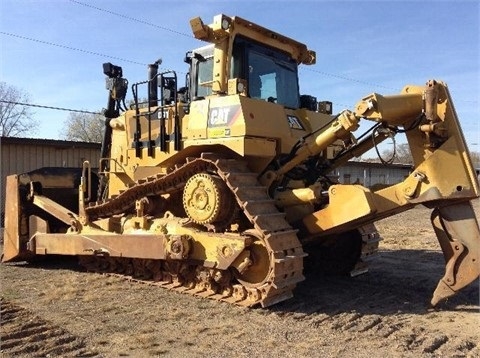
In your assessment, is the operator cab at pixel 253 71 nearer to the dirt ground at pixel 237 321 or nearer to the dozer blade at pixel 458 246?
the dirt ground at pixel 237 321

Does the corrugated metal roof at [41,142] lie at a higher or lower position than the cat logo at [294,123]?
higher

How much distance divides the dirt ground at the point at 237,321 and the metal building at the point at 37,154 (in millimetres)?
8929

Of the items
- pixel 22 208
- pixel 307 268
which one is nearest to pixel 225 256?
pixel 307 268

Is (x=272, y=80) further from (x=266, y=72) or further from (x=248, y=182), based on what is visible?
(x=248, y=182)

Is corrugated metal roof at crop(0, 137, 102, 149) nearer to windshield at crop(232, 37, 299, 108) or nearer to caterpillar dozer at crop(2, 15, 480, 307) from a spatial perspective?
caterpillar dozer at crop(2, 15, 480, 307)

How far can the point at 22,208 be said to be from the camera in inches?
363

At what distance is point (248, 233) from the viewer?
6.00 metres

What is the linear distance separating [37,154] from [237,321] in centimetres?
1315

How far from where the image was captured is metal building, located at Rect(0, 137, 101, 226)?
1587 cm

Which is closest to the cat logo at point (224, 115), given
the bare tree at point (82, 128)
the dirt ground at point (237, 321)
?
the dirt ground at point (237, 321)

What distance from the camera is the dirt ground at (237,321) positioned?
4.73 metres

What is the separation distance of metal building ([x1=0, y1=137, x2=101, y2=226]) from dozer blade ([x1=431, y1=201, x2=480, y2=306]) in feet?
43.5

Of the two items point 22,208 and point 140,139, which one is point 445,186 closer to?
point 140,139

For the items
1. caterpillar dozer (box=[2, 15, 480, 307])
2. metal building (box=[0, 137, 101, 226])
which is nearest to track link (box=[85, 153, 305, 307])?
caterpillar dozer (box=[2, 15, 480, 307])
